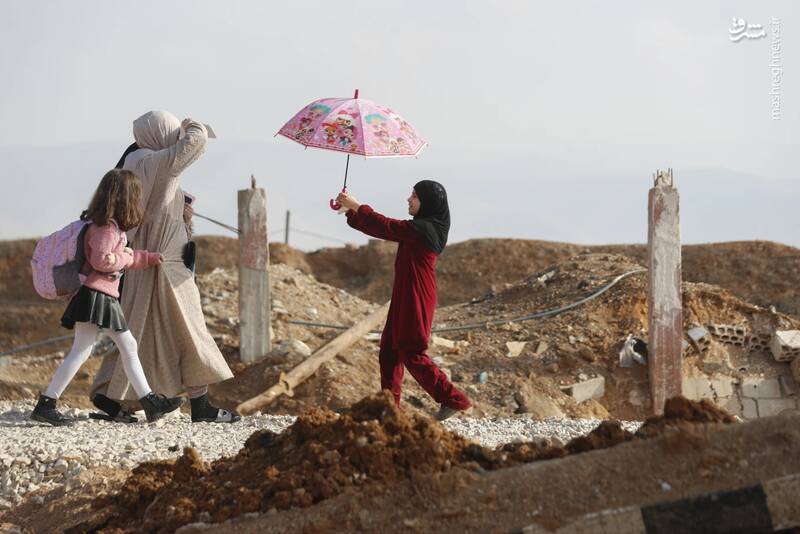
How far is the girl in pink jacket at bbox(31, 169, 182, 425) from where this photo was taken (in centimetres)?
682

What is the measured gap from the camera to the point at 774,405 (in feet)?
39.1

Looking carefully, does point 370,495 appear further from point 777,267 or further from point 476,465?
point 777,267

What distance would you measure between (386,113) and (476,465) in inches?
137

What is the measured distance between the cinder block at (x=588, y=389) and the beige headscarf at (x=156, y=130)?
5.62m

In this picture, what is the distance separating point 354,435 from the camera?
4699 mm

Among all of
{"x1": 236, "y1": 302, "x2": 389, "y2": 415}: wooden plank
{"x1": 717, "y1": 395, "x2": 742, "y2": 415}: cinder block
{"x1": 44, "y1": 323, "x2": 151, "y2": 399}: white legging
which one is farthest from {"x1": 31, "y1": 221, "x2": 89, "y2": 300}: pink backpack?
{"x1": 717, "y1": 395, "x2": 742, "y2": 415}: cinder block

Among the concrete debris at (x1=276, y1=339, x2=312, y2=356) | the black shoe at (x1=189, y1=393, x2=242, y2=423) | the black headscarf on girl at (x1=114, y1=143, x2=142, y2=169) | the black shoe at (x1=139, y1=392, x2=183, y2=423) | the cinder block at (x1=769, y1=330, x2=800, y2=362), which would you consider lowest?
the black shoe at (x1=189, y1=393, x2=242, y2=423)

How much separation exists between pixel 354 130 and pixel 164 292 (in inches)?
67.5

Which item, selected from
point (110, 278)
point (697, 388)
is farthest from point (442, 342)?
point (110, 278)

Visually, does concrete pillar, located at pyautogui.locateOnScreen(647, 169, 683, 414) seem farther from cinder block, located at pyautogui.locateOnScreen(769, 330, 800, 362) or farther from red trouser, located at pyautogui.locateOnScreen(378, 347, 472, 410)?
red trouser, located at pyautogui.locateOnScreen(378, 347, 472, 410)

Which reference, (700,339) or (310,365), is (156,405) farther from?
(700,339)

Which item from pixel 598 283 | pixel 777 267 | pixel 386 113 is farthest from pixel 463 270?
pixel 386 113

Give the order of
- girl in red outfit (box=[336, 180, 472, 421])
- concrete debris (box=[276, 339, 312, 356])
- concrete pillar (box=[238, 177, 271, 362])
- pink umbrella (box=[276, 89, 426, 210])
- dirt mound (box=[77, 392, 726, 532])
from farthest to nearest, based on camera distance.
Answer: concrete debris (box=[276, 339, 312, 356]) → concrete pillar (box=[238, 177, 271, 362]) → pink umbrella (box=[276, 89, 426, 210]) → girl in red outfit (box=[336, 180, 472, 421]) → dirt mound (box=[77, 392, 726, 532])

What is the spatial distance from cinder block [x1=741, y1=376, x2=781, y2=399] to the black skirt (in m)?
7.57
